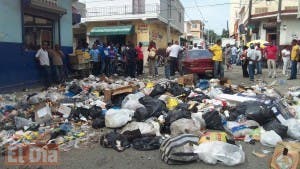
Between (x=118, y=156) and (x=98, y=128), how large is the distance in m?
1.84

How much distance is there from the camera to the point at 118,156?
19.7ft

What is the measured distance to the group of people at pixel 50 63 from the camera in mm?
13414

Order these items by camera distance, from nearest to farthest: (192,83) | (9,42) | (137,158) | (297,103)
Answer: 1. (137,158)
2. (297,103)
3. (9,42)
4. (192,83)

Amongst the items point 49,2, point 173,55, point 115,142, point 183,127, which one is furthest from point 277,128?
point 173,55

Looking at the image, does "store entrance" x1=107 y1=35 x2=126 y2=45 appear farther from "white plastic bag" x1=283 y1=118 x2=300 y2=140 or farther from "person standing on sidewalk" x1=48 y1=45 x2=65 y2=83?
"white plastic bag" x1=283 y1=118 x2=300 y2=140

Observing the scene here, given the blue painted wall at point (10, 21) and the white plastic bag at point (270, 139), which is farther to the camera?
the blue painted wall at point (10, 21)

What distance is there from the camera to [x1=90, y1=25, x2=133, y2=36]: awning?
1176 inches

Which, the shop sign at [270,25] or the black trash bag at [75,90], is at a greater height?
the shop sign at [270,25]

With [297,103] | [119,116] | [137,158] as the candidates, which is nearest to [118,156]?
[137,158]

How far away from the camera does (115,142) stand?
6.46 meters

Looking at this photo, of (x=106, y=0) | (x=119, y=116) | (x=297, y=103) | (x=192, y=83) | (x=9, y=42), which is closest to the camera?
(x=119, y=116)

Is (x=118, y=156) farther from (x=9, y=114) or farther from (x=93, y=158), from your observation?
(x=9, y=114)

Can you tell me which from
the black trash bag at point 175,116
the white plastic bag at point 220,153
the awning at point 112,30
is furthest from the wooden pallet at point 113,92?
the awning at point 112,30

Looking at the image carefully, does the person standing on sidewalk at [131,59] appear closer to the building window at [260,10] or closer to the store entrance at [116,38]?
the store entrance at [116,38]
